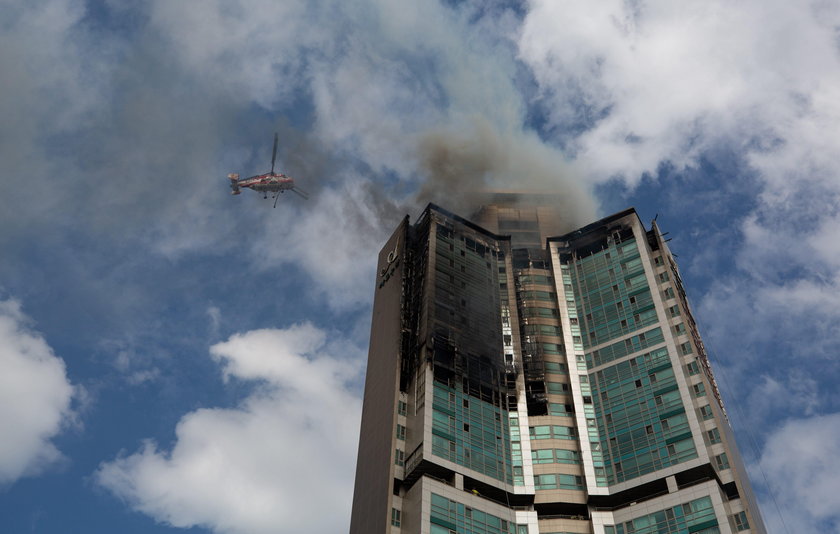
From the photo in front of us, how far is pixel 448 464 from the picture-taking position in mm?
88812

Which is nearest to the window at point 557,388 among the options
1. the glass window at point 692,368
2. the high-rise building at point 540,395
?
the high-rise building at point 540,395

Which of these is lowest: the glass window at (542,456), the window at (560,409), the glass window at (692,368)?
the glass window at (542,456)

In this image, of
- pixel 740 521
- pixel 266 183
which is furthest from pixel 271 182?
pixel 740 521

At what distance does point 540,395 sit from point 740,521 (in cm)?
2881

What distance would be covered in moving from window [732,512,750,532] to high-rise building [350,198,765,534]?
0.72ft

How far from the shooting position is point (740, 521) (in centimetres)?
8381

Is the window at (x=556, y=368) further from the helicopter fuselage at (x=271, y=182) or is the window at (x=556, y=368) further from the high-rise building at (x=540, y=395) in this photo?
the helicopter fuselage at (x=271, y=182)

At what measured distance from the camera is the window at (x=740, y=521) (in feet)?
272

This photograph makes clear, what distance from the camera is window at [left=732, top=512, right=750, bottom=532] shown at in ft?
272

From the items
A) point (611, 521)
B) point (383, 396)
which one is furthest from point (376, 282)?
point (611, 521)

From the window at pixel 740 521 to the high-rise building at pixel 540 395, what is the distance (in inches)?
8.6

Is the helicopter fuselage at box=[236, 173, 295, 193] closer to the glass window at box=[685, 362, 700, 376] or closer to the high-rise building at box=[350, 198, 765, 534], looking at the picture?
the high-rise building at box=[350, 198, 765, 534]

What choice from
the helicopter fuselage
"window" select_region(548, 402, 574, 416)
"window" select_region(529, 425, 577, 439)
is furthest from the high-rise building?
the helicopter fuselage

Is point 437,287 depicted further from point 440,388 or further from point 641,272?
point 641,272
